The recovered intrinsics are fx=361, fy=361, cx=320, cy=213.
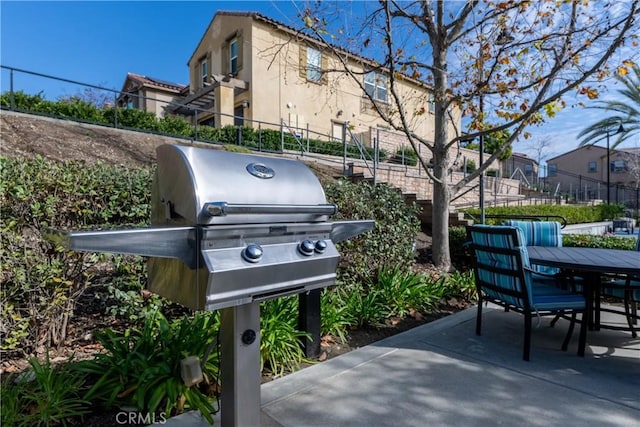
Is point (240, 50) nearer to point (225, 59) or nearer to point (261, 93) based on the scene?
point (225, 59)

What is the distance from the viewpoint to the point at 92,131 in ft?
28.7

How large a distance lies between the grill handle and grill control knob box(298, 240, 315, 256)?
0.48ft

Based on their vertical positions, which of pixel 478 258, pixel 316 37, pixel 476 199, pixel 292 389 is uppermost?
pixel 316 37

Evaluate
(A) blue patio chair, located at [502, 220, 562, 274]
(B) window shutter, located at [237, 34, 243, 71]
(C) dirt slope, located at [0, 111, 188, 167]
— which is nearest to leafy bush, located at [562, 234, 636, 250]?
(A) blue patio chair, located at [502, 220, 562, 274]

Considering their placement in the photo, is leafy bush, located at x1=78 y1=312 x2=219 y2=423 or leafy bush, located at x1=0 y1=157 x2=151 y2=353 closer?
leafy bush, located at x1=78 y1=312 x2=219 y2=423

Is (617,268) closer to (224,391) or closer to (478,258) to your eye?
(478,258)

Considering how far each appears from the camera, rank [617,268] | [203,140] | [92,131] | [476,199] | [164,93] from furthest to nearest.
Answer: [164,93] < [476,199] < [203,140] < [92,131] < [617,268]

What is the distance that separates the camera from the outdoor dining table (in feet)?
8.84

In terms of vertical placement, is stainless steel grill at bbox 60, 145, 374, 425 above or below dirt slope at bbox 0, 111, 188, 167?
below

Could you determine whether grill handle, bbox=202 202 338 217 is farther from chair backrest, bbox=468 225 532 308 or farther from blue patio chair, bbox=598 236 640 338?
blue patio chair, bbox=598 236 640 338

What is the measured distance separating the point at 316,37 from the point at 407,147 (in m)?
10.9

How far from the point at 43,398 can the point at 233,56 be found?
56.7 ft

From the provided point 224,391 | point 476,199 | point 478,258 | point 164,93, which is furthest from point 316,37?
point 164,93

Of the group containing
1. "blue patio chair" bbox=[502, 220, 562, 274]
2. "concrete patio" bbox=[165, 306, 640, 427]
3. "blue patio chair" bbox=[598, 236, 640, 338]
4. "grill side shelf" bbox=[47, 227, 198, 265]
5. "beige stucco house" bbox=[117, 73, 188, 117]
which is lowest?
"concrete patio" bbox=[165, 306, 640, 427]
